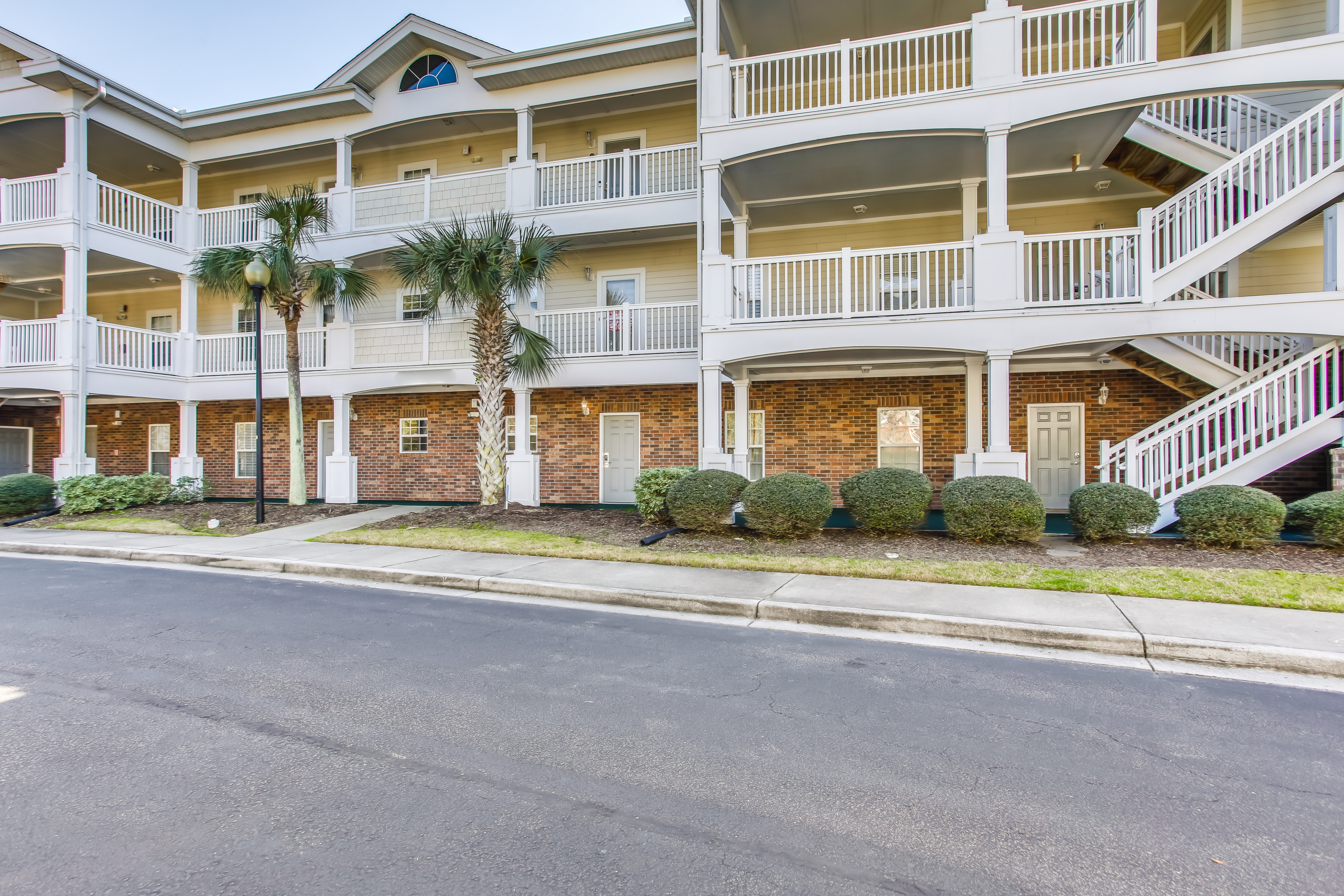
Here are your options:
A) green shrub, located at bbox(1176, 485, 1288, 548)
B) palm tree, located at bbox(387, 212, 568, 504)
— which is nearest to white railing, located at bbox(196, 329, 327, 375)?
palm tree, located at bbox(387, 212, 568, 504)

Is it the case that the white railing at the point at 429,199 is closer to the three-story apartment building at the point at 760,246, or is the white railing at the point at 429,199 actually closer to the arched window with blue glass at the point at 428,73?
the three-story apartment building at the point at 760,246

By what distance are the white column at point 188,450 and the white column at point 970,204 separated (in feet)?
58.0

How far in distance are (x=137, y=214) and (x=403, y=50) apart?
767 centimetres

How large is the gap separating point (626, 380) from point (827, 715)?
9.86 m

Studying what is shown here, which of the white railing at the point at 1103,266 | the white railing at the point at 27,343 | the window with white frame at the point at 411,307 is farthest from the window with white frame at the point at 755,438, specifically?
the white railing at the point at 27,343

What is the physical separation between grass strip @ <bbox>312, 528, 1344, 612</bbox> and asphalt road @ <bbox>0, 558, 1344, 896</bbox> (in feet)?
6.91

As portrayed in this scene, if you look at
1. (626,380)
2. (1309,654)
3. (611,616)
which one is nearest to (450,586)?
(611,616)

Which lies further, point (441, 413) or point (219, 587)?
point (441, 413)

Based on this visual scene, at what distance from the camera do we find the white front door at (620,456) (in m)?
15.1

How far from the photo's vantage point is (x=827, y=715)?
408 cm

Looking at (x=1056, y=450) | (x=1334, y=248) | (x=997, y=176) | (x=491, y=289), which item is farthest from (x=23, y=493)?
(x=1334, y=248)

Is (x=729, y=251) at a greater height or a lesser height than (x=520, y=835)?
greater

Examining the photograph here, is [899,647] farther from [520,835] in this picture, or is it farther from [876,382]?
[876,382]

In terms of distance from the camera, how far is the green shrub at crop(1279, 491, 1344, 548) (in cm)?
784
